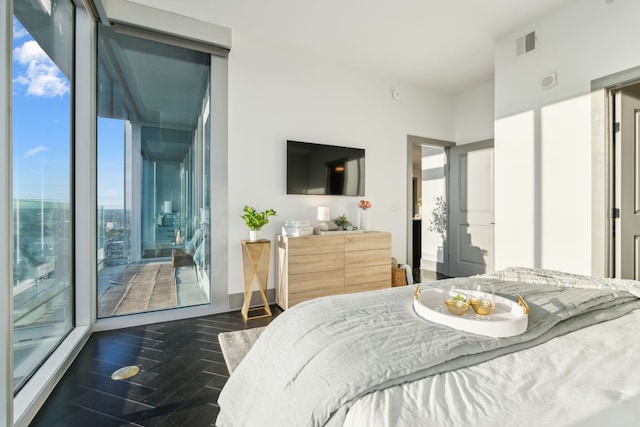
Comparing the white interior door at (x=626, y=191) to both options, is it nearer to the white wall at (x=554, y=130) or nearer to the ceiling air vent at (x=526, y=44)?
the white wall at (x=554, y=130)

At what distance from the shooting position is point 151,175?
2.96m

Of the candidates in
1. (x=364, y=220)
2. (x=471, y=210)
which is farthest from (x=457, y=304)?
(x=471, y=210)

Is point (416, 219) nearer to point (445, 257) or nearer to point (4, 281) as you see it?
point (445, 257)

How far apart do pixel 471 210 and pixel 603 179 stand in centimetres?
199

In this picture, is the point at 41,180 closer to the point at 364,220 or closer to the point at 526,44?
the point at 364,220

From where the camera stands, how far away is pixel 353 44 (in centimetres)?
341

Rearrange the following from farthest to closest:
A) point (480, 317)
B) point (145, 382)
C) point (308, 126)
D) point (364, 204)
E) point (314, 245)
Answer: point (364, 204) → point (308, 126) → point (314, 245) → point (145, 382) → point (480, 317)

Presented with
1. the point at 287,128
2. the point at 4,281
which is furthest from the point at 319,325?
the point at 287,128

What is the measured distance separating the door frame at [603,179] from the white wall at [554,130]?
6 centimetres

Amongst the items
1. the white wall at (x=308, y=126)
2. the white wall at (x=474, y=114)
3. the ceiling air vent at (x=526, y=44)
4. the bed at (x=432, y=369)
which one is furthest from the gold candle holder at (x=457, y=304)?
the white wall at (x=474, y=114)

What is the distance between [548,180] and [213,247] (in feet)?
11.1

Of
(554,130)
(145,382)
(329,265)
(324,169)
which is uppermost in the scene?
(554,130)

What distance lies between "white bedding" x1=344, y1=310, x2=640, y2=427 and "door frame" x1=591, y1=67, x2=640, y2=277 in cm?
212

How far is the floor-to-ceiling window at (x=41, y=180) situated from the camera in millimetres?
1677
